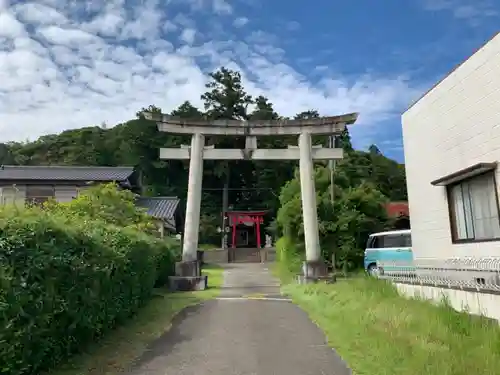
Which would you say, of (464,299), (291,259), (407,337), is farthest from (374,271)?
(407,337)

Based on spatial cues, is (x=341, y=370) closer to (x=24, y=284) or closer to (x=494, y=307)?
(x=494, y=307)

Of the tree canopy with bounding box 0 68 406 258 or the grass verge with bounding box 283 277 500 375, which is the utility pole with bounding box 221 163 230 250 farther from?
the grass verge with bounding box 283 277 500 375

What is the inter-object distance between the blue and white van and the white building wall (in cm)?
527

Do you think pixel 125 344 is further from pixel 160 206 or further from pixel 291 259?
pixel 160 206

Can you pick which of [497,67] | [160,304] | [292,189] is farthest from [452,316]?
[292,189]

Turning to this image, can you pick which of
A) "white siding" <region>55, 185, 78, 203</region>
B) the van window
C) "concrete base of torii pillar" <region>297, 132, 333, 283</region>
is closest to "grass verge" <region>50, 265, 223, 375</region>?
"concrete base of torii pillar" <region>297, 132, 333, 283</region>

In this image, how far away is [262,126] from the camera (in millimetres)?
16266

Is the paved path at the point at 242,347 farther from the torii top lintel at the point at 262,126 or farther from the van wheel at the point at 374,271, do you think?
the torii top lintel at the point at 262,126

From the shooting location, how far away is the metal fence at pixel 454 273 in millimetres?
6586

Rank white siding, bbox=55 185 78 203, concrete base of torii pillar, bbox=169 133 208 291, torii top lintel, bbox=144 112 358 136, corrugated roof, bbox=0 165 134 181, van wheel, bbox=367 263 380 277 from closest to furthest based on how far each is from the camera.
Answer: van wheel, bbox=367 263 380 277, concrete base of torii pillar, bbox=169 133 208 291, torii top lintel, bbox=144 112 358 136, white siding, bbox=55 185 78 203, corrugated roof, bbox=0 165 134 181

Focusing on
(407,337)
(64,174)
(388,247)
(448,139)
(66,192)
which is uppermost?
(64,174)

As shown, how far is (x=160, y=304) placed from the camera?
10.9 m

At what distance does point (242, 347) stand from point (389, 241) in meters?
12.4

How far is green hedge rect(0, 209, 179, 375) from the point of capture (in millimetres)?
4023
